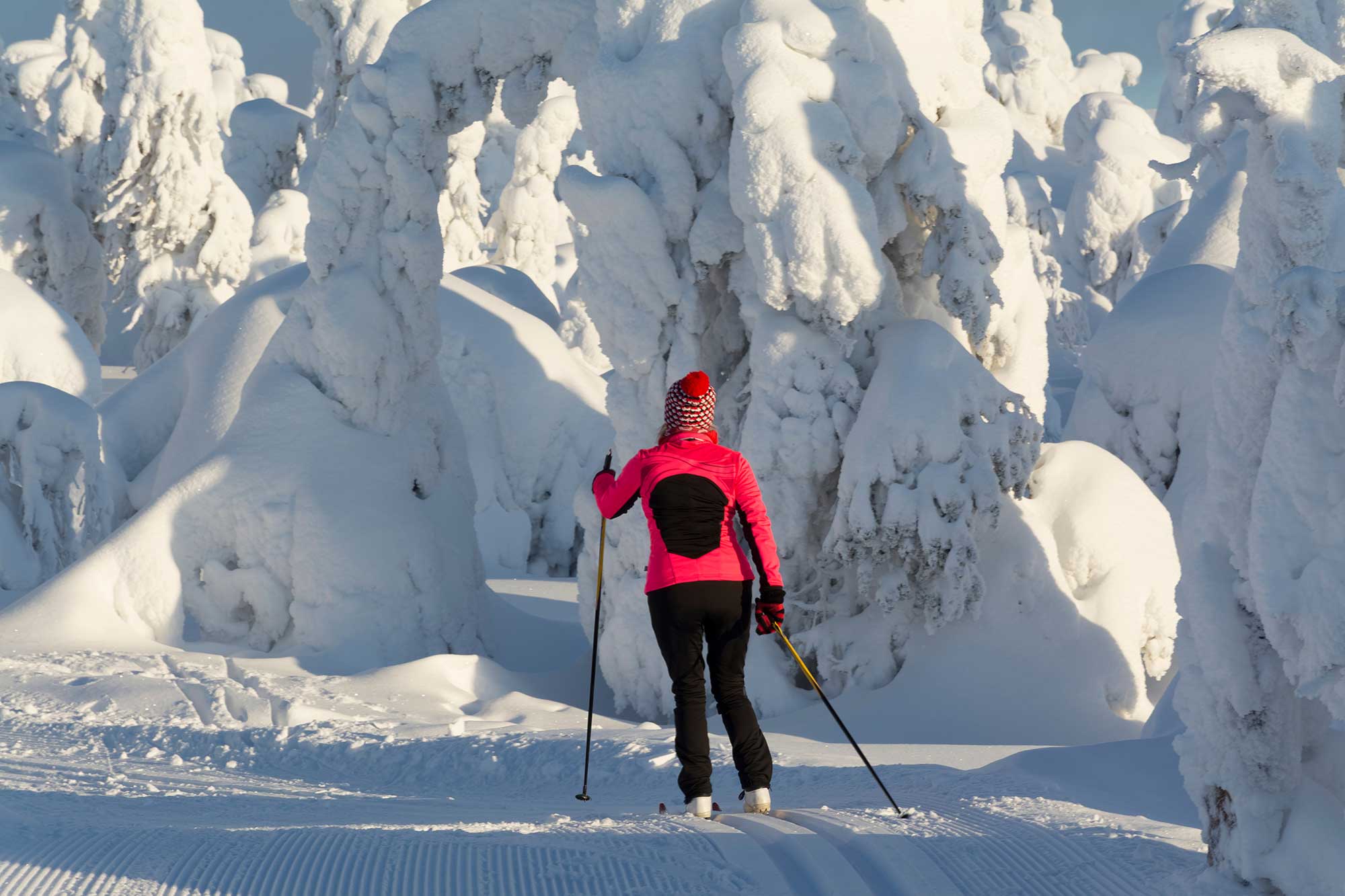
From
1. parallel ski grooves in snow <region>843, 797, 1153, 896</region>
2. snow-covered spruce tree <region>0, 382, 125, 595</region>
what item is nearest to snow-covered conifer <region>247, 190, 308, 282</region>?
snow-covered spruce tree <region>0, 382, 125, 595</region>

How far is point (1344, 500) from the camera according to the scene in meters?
2.99

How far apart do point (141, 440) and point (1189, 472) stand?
9.73m

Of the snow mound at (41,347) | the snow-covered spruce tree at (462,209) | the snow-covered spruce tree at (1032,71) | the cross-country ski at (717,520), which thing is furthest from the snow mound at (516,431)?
the snow-covered spruce tree at (1032,71)

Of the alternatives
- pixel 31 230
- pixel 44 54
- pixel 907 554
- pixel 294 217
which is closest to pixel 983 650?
pixel 907 554

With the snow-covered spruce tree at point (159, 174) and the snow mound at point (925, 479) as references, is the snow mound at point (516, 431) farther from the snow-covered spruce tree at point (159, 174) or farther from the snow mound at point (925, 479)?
the snow mound at point (925, 479)

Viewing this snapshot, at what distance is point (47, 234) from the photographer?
19391 millimetres

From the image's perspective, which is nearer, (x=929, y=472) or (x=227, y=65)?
(x=929, y=472)

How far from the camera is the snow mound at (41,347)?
14.2 meters

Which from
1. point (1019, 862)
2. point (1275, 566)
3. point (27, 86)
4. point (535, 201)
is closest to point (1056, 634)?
point (1019, 862)

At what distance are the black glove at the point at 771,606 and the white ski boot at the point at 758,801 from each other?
0.54 m

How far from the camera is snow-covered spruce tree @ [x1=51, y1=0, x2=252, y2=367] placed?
19.7m

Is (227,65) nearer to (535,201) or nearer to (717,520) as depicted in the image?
(535,201)

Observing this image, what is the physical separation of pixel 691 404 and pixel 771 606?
2.51ft

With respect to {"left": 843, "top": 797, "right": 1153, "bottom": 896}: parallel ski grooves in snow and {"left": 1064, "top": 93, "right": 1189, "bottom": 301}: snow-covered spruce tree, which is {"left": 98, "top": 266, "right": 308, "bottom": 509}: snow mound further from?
{"left": 1064, "top": 93, "right": 1189, "bottom": 301}: snow-covered spruce tree
